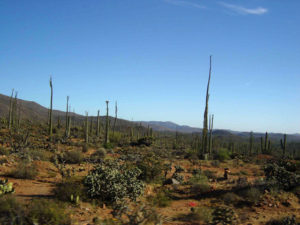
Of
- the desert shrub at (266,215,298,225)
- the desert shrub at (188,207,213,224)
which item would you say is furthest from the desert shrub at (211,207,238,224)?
the desert shrub at (266,215,298,225)

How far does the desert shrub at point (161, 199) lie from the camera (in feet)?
28.1

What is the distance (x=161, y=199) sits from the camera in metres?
9.00

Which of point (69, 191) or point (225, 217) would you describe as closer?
point (225, 217)

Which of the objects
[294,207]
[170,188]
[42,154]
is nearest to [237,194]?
[294,207]

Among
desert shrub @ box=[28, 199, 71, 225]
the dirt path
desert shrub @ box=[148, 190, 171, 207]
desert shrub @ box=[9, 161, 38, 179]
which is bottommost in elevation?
desert shrub @ box=[148, 190, 171, 207]

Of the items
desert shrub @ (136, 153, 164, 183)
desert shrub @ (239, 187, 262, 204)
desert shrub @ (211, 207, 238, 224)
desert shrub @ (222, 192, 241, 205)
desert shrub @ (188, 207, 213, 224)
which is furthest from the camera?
desert shrub @ (136, 153, 164, 183)

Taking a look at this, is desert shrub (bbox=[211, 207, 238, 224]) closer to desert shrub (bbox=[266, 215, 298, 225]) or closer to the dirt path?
desert shrub (bbox=[266, 215, 298, 225])

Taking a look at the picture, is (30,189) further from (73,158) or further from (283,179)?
(283,179)

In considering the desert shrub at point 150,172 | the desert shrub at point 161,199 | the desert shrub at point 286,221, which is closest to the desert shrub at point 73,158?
the desert shrub at point 150,172

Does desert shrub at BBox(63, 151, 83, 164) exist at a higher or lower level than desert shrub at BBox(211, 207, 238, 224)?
lower

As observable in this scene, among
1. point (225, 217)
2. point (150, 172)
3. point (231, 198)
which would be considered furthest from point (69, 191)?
point (231, 198)

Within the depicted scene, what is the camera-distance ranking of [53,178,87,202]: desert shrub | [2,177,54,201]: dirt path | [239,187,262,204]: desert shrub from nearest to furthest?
[53,178,87,202]: desert shrub
[2,177,54,201]: dirt path
[239,187,262,204]: desert shrub

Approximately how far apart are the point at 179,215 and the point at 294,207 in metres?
4.32

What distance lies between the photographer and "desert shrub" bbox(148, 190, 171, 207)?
8.55 meters
